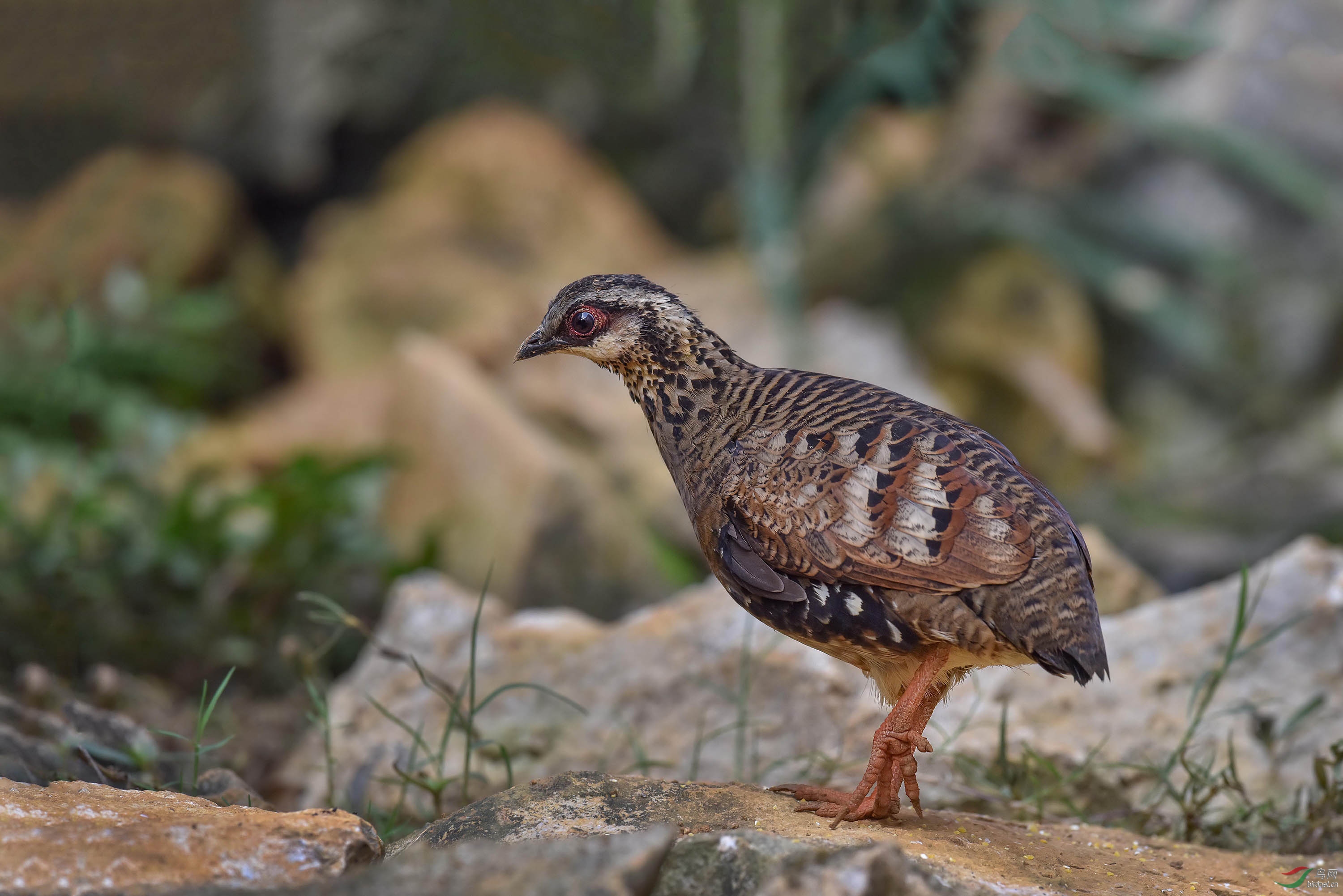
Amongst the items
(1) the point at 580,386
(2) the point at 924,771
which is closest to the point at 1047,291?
(1) the point at 580,386

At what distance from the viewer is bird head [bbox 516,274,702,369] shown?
145 inches

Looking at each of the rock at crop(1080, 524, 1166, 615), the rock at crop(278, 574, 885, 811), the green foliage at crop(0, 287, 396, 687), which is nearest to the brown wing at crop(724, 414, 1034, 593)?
the rock at crop(278, 574, 885, 811)

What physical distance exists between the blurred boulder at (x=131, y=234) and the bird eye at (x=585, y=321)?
579cm

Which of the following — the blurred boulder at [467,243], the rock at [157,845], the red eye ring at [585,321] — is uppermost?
the blurred boulder at [467,243]

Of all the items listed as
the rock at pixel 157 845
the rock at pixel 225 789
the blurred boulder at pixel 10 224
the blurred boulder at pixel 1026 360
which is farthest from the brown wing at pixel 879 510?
the blurred boulder at pixel 10 224

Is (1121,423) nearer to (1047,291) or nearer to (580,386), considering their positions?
(1047,291)

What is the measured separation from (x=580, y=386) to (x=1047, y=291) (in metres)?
4.42

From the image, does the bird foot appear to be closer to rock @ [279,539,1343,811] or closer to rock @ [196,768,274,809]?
rock @ [279,539,1343,811]

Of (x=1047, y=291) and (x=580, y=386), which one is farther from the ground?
(x=1047, y=291)

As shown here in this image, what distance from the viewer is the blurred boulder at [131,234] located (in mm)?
8852

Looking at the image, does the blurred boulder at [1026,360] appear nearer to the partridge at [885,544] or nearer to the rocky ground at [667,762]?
the rocky ground at [667,762]

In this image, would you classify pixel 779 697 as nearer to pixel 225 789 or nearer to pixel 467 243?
pixel 225 789

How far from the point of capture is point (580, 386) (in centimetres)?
853

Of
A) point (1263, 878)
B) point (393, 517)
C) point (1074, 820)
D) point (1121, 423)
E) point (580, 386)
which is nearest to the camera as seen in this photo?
point (1263, 878)
